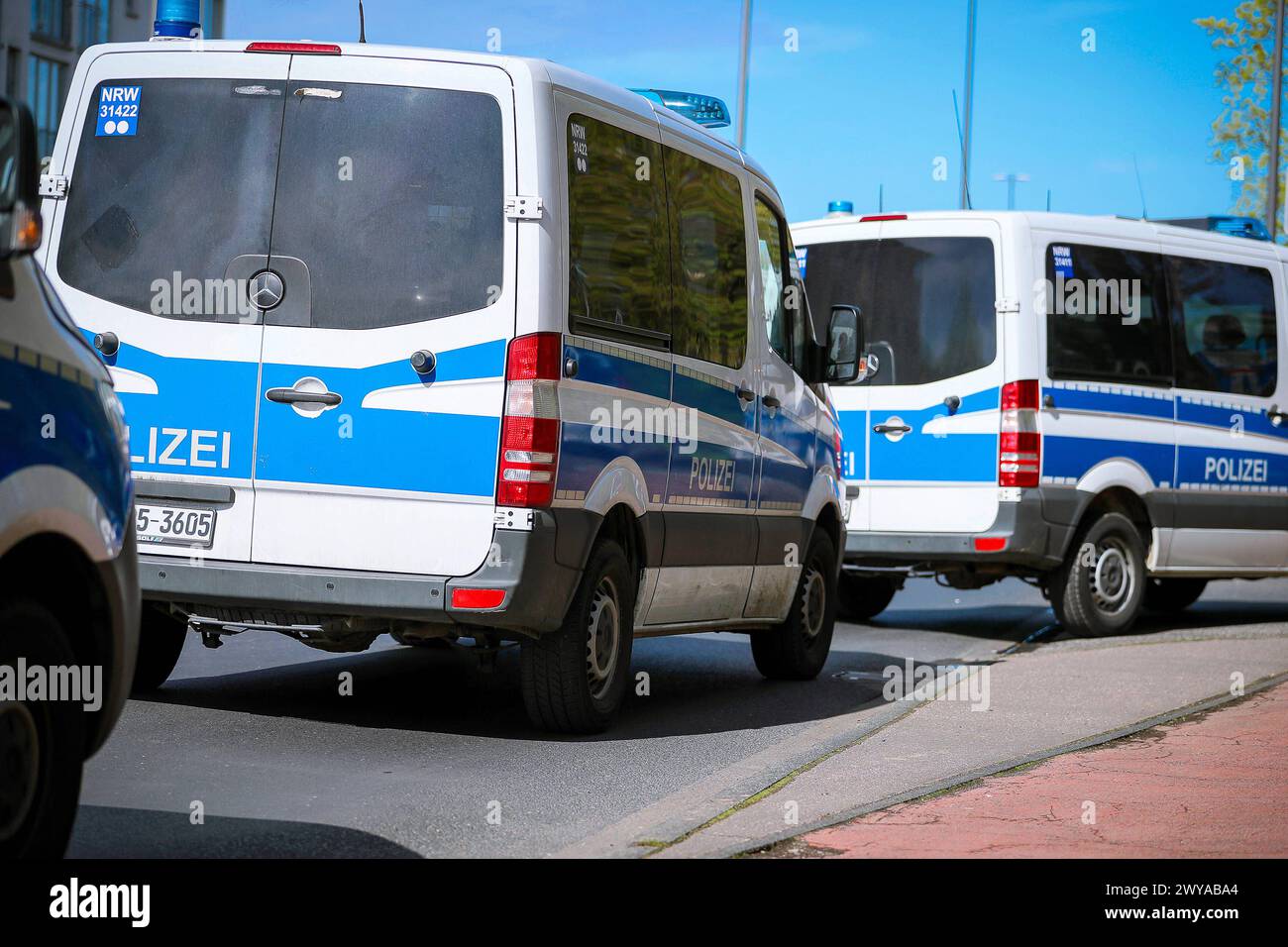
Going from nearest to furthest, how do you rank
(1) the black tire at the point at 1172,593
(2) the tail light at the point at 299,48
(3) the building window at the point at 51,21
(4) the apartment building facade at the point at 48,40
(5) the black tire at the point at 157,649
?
(2) the tail light at the point at 299,48 < (5) the black tire at the point at 157,649 < (1) the black tire at the point at 1172,593 < (4) the apartment building facade at the point at 48,40 < (3) the building window at the point at 51,21

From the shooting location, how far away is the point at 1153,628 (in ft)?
48.3

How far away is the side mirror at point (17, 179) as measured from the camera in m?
3.82

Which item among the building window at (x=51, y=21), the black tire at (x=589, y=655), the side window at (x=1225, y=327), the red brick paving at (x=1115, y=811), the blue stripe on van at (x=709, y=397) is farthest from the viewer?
the building window at (x=51, y=21)

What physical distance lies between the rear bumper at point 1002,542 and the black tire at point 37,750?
339 inches

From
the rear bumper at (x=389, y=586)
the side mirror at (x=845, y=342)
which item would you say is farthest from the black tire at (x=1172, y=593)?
the rear bumper at (x=389, y=586)

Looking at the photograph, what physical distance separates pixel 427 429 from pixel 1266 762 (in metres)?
3.44

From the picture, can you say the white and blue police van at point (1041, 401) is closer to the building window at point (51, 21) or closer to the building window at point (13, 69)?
the building window at point (13, 69)

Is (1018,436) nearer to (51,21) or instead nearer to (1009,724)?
(1009,724)

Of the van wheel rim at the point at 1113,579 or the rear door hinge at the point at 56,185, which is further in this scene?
the van wheel rim at the point at 1113,579

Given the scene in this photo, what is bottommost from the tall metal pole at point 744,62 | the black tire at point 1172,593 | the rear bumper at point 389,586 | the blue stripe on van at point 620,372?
the black tire at point 1172,593

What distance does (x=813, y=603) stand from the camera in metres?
10.6
